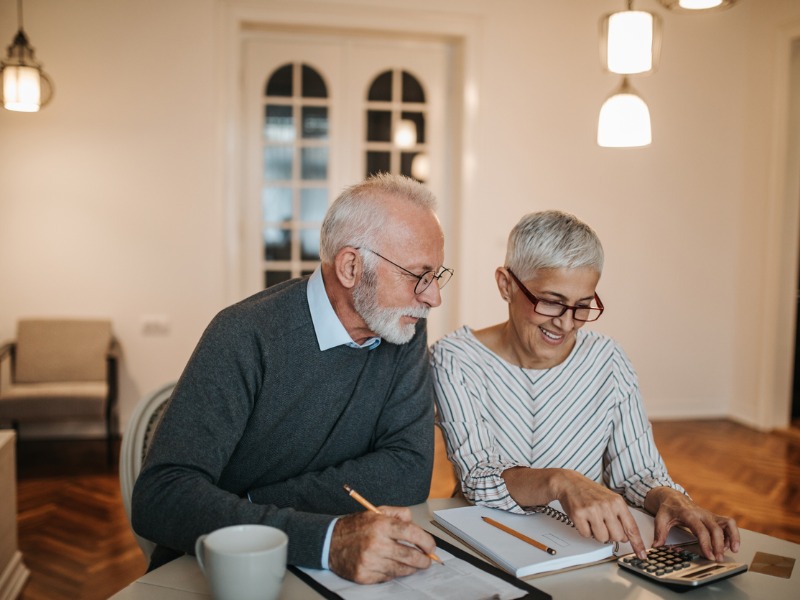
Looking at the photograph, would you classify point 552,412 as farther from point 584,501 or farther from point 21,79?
point 21,79

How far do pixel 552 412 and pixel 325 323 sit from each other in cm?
64

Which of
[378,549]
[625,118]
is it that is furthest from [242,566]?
[625,118]

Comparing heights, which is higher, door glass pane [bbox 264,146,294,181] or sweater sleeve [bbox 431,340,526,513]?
door glass pane [bbox 264,146,294,181]

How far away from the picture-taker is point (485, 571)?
1.25m

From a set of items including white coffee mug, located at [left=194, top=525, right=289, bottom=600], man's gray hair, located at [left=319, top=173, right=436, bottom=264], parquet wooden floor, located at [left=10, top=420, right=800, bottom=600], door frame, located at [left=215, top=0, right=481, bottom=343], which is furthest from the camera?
door frame, located at [left=215, top=0, right=481, bottom=343]

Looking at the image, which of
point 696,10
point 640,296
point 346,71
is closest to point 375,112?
point 346,71

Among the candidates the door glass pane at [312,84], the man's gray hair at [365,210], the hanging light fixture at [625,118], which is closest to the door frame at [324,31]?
the door glass pane at [312,84]

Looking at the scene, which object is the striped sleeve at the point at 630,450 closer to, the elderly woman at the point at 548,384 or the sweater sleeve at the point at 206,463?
the elderly woman at the point at 548,384

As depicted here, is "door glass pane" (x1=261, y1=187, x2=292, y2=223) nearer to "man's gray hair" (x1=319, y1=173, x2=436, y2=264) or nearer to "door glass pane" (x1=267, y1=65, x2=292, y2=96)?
"door glass pane" (x1=267, y1=65, x2=292, y2=96)

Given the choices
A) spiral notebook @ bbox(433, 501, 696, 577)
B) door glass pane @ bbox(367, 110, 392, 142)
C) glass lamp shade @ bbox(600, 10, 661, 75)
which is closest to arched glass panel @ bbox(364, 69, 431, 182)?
door glass pane @ bbox(367, 110, 392, 142)

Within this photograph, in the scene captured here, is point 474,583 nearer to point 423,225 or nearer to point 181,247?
point 423,225

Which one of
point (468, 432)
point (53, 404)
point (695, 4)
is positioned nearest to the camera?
point (468, 432)

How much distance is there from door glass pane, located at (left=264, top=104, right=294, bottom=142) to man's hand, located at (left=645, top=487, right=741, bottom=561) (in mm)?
4628

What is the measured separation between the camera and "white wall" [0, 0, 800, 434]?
→ 517 centimetres
